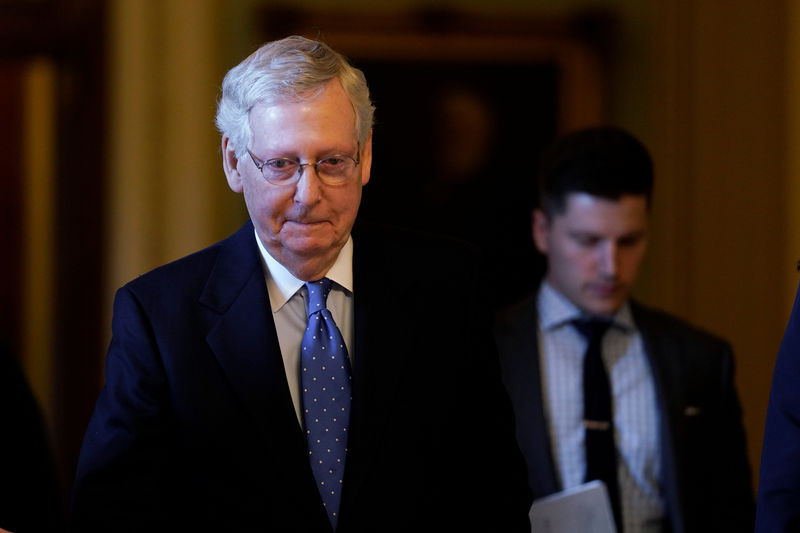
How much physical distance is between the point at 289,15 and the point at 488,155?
134cm

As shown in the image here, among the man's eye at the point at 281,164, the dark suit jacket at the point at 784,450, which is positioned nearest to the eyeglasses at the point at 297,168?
the man's eye at the point at 281,164

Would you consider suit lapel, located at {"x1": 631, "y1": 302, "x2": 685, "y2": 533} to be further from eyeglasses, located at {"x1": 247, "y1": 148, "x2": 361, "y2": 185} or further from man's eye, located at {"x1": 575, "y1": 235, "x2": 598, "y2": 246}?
eyeglasses, located at {"x1": 247, "y1": 148, "x2": 361, "y2": 185}

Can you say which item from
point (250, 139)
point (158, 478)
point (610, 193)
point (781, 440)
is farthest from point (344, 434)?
point (610, 193)

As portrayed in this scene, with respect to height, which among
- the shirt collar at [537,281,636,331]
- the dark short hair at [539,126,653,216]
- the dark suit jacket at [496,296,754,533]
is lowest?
the dark suit jacket at [496,296,754,533]

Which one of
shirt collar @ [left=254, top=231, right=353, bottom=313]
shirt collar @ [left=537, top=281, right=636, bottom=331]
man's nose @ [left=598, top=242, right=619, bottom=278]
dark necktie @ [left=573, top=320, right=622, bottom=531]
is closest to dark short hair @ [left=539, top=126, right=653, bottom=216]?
man's nose @ [left=598, top=242, right=619, bottom=278]

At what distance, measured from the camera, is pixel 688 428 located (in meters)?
3.05

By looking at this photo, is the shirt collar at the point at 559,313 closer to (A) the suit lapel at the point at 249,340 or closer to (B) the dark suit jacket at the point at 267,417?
(B) the dark suit jacket at the point at 267,417

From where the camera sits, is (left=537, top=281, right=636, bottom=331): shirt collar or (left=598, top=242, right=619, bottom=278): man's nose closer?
(left=598, top=242, right=619, bottom=278): man's nose

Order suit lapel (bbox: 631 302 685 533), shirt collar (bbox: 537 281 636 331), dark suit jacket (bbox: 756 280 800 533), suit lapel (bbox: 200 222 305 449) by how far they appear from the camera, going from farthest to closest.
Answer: shirt collar (bbox: 537 281 636 331)
suit lapel (bbox: 631 302 685 533)
suit lapel (bbox: 200 222 305 449)
dark suit jacket (bbox: 756 280 800 533)

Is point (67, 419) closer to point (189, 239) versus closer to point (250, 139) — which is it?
point (189, 239)

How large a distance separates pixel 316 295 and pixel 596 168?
1291 mm

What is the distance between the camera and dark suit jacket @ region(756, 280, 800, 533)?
6.21ft

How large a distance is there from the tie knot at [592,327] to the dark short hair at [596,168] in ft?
1.07

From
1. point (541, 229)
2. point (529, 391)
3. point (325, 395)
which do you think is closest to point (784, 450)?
point (325, 395)
